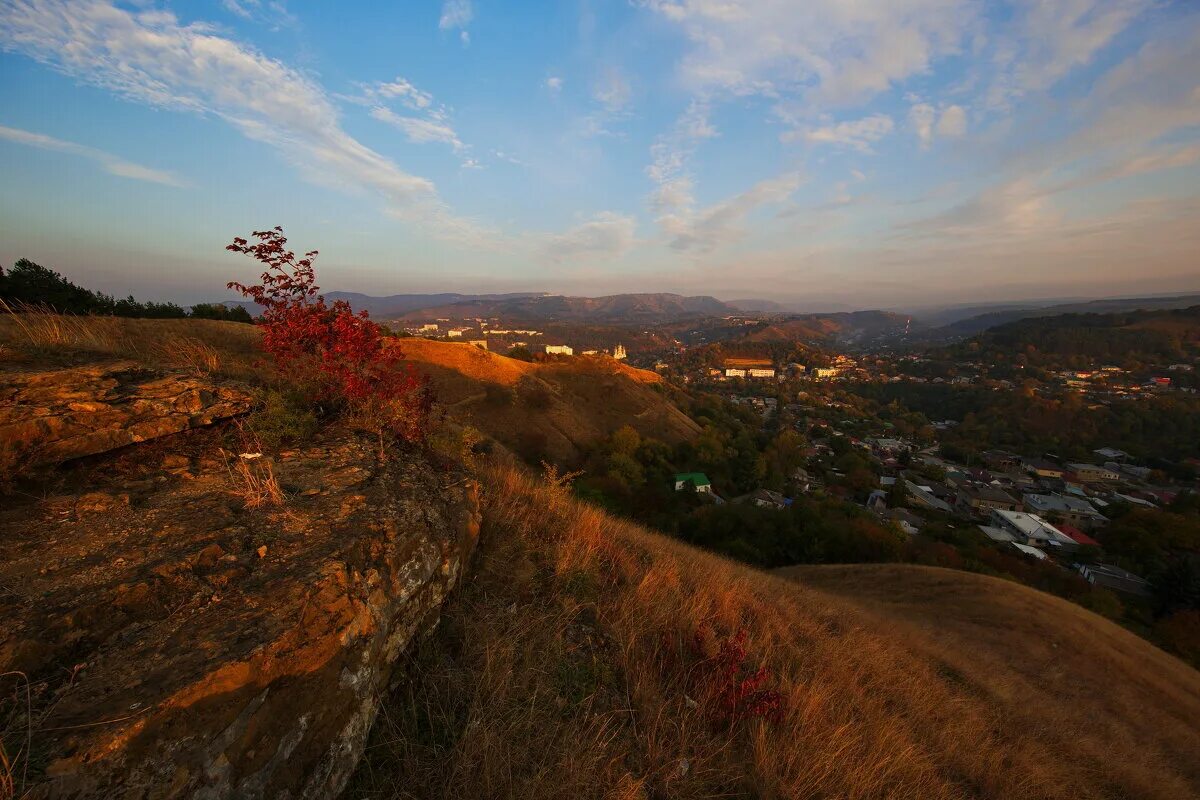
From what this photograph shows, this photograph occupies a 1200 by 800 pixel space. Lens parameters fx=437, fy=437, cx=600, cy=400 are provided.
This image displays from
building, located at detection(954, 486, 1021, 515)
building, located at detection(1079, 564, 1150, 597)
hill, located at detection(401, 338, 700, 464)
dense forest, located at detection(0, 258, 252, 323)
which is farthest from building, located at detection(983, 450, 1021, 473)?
dense forest, located at detection(0, 258, 252, 323)

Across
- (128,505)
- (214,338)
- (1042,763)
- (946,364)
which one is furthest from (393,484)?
(946,364)

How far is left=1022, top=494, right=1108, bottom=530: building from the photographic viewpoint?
3584 centimetres

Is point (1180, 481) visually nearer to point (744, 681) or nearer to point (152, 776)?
point (744, 681)

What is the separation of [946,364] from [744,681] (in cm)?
12742

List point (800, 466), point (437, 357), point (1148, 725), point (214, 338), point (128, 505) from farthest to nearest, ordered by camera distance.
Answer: point (800, 466)
point (437, 357)
point (214, 338)
point (1148, 725)
point (128, 505)

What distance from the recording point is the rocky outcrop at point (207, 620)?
1506mm

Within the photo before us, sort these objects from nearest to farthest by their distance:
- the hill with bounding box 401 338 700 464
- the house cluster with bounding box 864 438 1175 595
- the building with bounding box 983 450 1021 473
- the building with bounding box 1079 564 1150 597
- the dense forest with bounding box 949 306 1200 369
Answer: the building with bounding box 1079 564 1150 597 < the hill with bounding box 401 338 700 464 < the house cluster with bounding box 864 438 1175 595 < the building with bounding box 983 450 1021 473 < the dense forest with bounding box 949 306 1200 369

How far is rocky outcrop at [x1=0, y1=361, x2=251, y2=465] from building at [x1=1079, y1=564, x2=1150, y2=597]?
3850cm

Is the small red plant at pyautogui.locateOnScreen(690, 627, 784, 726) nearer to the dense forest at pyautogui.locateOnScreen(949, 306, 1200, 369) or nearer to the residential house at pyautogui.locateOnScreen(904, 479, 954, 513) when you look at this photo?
the residential house at pyautogui.locateOnScreen(904, 479, 954, 513)

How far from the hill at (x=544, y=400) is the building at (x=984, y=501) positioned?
2459 centimetres

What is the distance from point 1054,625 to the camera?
1187cm

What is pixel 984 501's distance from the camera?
39.1 metres

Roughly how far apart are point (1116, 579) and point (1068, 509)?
1477cm

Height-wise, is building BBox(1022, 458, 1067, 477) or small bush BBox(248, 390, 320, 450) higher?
small bush BBox(248, 390, 320, 450)
